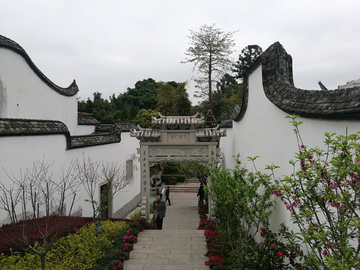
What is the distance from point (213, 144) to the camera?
738 cm

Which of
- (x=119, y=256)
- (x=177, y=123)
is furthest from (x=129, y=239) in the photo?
(x=177, y=123)

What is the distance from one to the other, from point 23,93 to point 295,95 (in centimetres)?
763

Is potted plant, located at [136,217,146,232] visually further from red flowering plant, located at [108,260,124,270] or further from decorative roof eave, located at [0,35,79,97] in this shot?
decorative roof eave, located at [0,35,79,97]

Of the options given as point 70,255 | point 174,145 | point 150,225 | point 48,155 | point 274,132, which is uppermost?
point 274,132

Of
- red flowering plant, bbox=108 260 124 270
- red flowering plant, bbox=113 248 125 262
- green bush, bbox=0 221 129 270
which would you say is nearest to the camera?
green bush, bbox=0 221 129 270

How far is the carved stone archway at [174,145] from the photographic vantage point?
24.2 feet

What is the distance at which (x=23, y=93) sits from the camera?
24.3 feet

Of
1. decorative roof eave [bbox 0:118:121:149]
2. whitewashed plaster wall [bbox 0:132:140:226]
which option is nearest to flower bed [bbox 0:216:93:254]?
whitewashed plaster wall [bbox 0:132:140:226]

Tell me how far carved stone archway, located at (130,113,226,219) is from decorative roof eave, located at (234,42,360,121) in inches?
101

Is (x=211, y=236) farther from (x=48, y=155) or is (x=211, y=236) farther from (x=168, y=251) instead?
(x=48, y=155)

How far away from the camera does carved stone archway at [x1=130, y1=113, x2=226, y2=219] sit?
7.37m

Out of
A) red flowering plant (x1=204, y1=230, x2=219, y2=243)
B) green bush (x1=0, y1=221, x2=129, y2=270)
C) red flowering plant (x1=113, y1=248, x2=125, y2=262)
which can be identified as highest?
green bush (x1=0, y1=221, x2=129, y2=270)

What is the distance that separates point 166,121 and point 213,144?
63.4 inches

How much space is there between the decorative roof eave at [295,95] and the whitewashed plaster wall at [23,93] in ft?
21.7
